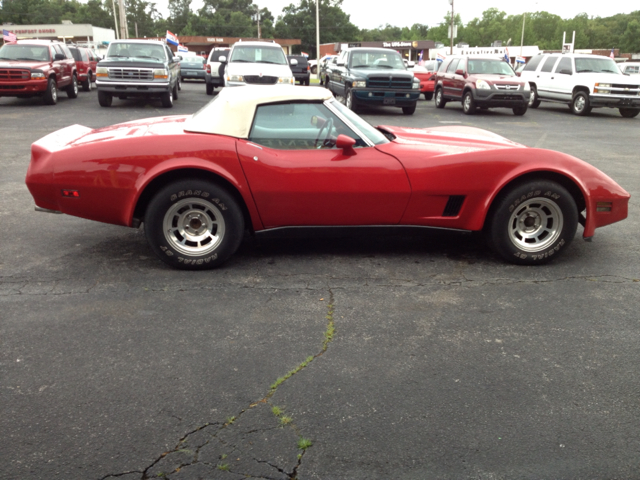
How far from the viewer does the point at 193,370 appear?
3.23 metres

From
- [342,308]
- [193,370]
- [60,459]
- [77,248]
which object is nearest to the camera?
[60,459]

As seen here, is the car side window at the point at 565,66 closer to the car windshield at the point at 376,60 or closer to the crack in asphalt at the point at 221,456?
the car windshield at the point at 376,60

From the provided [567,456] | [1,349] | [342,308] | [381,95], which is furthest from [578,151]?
[1,349]

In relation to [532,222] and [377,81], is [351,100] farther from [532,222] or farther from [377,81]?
[532,222]

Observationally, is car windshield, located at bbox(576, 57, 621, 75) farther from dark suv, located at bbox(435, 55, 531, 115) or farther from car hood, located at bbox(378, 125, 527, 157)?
car hood, located at bbox(378, 125, 527, 157)

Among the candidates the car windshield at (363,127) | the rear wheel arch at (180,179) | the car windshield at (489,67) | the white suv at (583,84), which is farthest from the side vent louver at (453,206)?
the white suv at (583,84)

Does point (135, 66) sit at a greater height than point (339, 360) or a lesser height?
greater

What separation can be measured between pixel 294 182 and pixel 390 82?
1312cm

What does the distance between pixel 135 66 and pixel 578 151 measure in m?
11.3

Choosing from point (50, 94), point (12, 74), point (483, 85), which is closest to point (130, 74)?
point (50, 94)

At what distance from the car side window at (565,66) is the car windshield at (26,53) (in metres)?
15.6

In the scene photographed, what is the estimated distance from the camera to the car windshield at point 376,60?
1803cm

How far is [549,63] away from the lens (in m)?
19.8

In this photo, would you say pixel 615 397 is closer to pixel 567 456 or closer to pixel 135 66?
pixel 567 456
